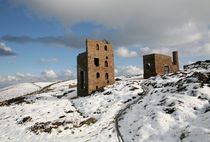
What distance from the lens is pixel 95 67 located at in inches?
953

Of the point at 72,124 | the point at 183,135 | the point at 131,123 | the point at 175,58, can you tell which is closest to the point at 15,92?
the point at 72,124

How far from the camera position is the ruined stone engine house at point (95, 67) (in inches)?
922

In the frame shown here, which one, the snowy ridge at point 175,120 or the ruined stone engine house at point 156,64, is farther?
the ruined stone engine house at point 156,64

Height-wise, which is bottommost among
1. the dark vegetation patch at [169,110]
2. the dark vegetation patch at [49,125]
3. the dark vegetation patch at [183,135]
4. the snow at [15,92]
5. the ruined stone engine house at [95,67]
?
the snow at [15,92]

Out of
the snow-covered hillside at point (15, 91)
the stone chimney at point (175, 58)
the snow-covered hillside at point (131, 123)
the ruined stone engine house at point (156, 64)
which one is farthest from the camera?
the snow-covered hillside at point (15, 91)

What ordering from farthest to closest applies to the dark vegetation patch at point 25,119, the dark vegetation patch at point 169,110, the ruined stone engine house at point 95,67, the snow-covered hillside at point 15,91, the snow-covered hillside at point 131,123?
1. the snow-covered hillside at point 15,91
2. the ruined stone engine house at point 95,67
3. the dark vegetation patch at point 25,119
4. the dark vegetation patch at point 169,110
5. the snow-covered hillside at point 131,123

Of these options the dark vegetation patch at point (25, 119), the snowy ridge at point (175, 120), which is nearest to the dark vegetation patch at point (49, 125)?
the dark vegetation patch at point (25, 119)

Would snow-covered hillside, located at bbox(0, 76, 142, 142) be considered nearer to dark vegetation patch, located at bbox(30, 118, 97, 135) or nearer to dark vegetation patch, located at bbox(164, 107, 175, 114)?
dark vegetation patch, located at bbox(30, 118, 97, 135)

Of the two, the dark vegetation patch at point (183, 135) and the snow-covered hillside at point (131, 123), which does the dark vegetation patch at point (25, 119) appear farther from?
the dark vegetation patch at point (183, 135)

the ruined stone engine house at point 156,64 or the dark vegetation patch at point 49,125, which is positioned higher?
the ruined stone engine house at point 156,64

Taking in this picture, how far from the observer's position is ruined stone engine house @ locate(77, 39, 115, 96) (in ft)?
76.8

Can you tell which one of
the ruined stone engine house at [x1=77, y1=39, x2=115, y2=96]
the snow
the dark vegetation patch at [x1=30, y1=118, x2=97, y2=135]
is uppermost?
the ruined stone engine house at [x1=77, y1=39, x2=115, y2=96]

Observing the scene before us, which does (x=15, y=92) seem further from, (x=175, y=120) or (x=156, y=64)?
(x=175, y=120)

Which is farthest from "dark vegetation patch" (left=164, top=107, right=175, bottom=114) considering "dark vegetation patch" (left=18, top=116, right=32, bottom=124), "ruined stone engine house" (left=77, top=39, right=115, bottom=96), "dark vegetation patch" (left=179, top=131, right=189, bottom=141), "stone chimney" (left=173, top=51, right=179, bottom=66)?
"stone chimney" (left=173, top=51, right=179, bottom=66)
